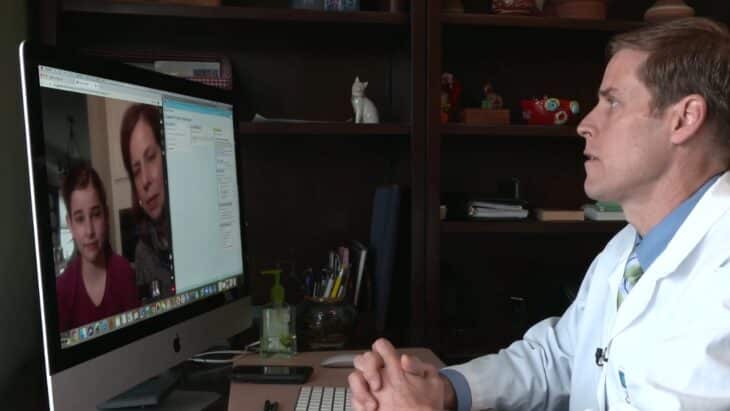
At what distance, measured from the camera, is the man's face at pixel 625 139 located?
109cm

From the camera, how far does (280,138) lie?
193cm

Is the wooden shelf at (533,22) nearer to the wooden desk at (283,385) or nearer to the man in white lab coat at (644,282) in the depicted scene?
the man in white lab coat at (644,282)

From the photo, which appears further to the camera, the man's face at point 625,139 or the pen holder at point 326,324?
the pen holder at point 326,324

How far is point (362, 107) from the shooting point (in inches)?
72.1

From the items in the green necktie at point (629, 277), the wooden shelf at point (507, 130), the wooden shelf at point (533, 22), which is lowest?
the green necktie at point (629, 277)

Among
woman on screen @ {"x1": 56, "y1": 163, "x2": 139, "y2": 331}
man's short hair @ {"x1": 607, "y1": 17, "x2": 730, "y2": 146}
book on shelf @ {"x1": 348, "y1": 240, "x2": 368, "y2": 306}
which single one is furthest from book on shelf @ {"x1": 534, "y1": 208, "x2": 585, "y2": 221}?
woman on screen @ {"x1": 56, "y1": 163, "x2": 139, "y2": 331}

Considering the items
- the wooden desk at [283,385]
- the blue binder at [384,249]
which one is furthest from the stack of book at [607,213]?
the wooden desk at [283,385]

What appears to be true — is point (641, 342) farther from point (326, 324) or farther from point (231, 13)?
point (231, 13)

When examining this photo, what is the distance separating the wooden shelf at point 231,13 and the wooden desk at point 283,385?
0.88m

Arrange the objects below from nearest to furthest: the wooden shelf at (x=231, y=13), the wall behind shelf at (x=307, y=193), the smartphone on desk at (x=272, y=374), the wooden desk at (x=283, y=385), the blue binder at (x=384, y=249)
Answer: the wooden desk at (x=283, y=385), the smartphone on desk at (x=272, y=374), the wooden shelf at (x=231, y=13), the blue binder at (x=384, y=249), the wall behind shelf at (x=307, y=193)

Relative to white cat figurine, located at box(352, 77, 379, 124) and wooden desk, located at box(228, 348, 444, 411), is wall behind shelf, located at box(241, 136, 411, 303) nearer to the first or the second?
white cat figurine, located at box(352, 77, 379, 124)

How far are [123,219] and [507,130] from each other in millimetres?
1175

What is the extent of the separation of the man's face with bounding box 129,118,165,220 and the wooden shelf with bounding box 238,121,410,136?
2.07 feet

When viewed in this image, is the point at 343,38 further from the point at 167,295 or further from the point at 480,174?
the point at 167,295
